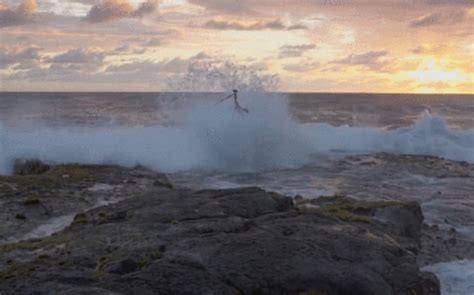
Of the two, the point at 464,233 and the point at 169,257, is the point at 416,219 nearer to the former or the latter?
the point at 464,233

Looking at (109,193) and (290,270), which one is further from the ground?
(290,270)

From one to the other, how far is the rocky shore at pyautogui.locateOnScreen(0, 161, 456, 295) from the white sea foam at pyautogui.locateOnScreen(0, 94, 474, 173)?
12.0 m

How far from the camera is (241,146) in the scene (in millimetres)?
26797

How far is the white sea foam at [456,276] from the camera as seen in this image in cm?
952

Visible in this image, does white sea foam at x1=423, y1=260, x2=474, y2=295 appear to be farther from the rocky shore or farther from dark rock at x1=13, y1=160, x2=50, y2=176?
dark rock at x1=13, y1=160, x2=50, y2=176

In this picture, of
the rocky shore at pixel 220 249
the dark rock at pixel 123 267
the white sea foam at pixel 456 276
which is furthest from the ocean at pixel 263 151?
the dark rock at pixel 123 267

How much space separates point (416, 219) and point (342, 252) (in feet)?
14.1

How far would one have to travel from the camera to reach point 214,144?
89.6 ft

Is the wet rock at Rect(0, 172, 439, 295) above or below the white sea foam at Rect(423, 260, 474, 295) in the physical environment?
above

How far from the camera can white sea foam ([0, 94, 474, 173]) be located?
978 inches

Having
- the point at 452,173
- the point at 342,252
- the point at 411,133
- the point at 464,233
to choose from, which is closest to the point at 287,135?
the point at 452,173

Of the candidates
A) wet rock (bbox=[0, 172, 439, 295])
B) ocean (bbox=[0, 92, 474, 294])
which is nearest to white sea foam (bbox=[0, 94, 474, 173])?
ocean (bbox=[0, 92, 474, 294])

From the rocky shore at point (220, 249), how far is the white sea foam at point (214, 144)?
471 inches

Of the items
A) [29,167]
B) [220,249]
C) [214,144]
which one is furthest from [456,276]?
[214,144]
